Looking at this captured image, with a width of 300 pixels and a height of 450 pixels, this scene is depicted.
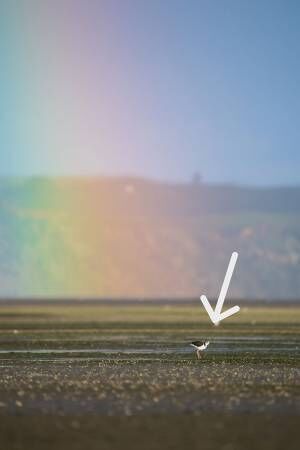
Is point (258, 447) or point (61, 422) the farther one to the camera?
point (61, 422)

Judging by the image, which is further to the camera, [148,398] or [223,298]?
[223,298]

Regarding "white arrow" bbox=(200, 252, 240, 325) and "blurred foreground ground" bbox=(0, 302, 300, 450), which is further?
"white arrow" bbox=(200, 252, 240, 325)

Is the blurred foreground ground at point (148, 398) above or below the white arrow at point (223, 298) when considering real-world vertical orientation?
below

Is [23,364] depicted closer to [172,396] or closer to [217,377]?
[217,377]

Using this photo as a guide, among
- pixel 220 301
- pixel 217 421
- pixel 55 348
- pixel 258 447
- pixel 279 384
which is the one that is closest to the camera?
pixel 258 447

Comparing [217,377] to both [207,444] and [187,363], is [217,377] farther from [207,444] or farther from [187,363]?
[207,444]

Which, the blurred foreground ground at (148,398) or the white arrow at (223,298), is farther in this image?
the white arrow at (223,298)

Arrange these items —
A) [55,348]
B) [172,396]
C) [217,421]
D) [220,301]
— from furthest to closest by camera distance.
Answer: [55,348] < [220,301] < [172,396] < [217,421]

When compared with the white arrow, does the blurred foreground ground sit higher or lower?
lower

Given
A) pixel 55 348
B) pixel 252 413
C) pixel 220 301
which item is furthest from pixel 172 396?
pixel 55 348

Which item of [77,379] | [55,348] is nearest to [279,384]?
[77,379]
